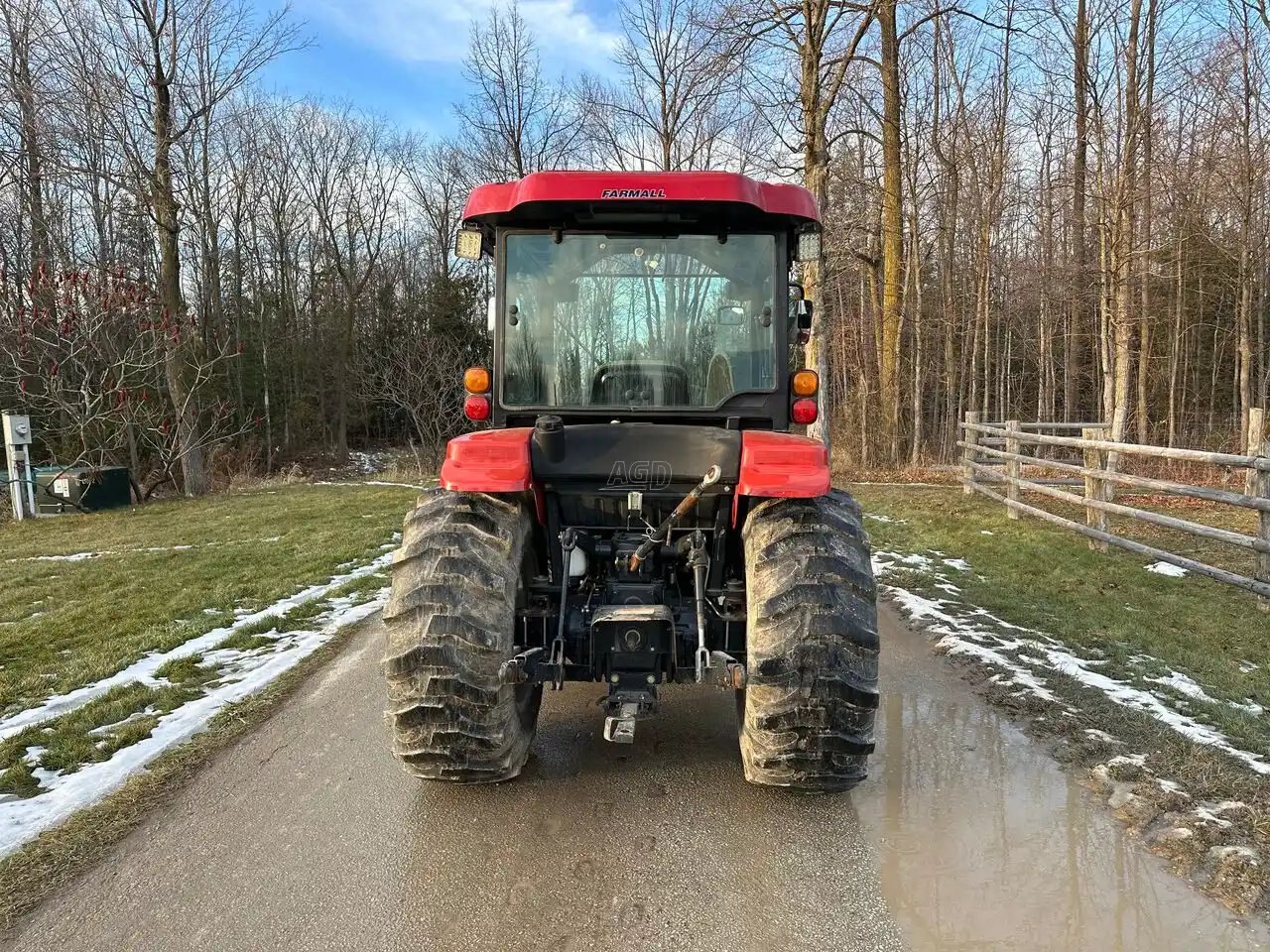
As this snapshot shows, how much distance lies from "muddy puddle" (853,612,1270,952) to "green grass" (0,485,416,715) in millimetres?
4675

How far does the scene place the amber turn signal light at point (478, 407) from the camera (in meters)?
4.00

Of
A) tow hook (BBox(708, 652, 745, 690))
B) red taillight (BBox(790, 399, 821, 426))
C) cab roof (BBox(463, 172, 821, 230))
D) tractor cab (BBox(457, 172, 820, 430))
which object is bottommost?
tow hook (BBox(708, 652, 745, 690))

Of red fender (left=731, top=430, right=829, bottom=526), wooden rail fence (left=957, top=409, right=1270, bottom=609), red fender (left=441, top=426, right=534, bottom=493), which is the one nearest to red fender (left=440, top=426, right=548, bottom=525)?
red fender (left=441, top=426, right=534, bottom=493)

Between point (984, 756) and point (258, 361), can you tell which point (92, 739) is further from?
point (258, 361)

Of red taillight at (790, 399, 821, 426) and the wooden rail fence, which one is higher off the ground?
red taillight at (790, 399, 821, 426)

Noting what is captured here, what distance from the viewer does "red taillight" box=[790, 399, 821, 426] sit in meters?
3.95

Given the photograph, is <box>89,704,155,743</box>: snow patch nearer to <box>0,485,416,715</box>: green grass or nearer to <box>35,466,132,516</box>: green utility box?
<box>0,485,416,715</box>: green grass

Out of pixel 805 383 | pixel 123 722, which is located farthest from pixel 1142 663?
pixel 123 722

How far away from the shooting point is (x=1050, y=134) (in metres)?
18.5

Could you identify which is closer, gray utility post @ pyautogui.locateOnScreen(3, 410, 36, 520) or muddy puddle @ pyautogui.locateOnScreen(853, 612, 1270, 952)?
muddy puddle @ pyautogui.locateOnScreen(853, 612, 1270, 952)

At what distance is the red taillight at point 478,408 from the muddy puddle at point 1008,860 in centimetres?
246

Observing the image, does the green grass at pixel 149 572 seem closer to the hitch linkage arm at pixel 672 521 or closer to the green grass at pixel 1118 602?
the hitch linkage arm at pixel 672 521

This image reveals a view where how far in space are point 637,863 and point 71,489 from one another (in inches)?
584

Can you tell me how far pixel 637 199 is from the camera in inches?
134
